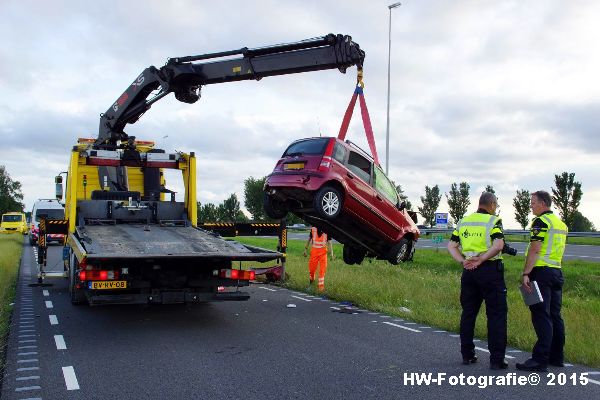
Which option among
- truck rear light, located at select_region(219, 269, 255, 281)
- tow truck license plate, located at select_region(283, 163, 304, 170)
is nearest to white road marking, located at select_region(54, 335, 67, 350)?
truck rear light, located at select_region(219, 269, 255, 281)

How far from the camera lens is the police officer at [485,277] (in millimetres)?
6492

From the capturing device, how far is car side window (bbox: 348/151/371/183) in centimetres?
1034

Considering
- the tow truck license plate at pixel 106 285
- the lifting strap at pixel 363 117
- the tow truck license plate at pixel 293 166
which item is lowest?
the tow truck license plate at pixel 106 285

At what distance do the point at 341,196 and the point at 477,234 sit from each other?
352cm

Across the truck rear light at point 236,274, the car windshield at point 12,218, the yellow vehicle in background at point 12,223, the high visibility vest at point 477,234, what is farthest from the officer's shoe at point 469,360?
the car windshield at point 12,218

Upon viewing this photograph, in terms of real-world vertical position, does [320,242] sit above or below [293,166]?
below

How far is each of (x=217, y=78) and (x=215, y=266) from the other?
Result: 183 inches

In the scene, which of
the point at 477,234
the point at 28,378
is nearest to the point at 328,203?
the point at 477,234

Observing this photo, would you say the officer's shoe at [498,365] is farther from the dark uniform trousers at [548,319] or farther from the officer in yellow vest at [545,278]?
the dark uniform trousers at [548,319]

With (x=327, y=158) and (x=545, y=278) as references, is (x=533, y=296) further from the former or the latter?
(x=327, y=158)

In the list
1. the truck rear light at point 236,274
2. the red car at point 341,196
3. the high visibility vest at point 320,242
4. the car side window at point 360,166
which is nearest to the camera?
the truck rear light at point 236,274

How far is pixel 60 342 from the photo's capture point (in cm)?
768

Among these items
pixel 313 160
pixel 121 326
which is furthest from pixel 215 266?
pixel 313 160

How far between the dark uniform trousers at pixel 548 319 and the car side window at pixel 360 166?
419cm
